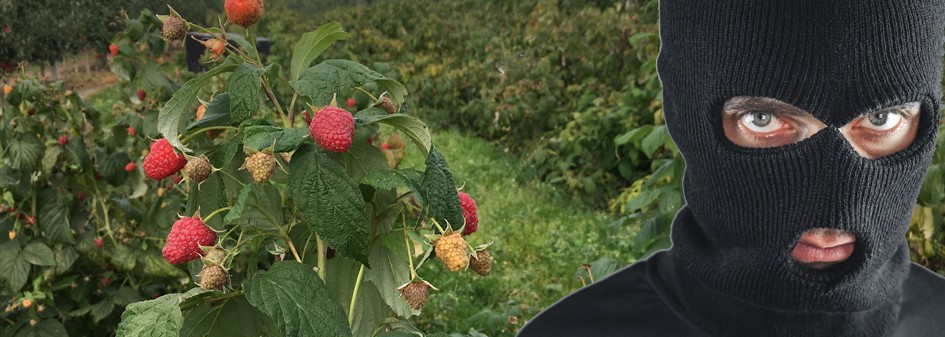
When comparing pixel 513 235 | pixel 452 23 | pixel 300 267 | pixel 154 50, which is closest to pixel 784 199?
pixel 300 267

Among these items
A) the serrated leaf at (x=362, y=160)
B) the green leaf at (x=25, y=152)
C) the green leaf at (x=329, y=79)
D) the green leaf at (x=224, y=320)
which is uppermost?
the green leaf at (x=329, y=79)

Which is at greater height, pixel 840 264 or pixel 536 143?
pixel 840 264

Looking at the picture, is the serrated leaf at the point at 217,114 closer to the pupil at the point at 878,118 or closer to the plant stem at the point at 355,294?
the plant stem at the point at 355,294

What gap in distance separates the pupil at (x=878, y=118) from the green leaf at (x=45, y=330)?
84.1 inches

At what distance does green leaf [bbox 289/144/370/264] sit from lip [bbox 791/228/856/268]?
0.52m

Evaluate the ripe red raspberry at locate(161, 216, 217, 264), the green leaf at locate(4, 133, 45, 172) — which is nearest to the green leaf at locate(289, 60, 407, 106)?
the ripe red raspberry at locate(161, 216, 217, 264)

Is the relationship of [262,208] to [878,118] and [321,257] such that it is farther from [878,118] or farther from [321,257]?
[878,118]

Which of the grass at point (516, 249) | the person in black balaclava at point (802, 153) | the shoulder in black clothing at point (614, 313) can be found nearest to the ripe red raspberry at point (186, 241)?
the shoulder in black clothing at point (614, 313)

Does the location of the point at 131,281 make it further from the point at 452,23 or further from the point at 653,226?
the point at 452,23

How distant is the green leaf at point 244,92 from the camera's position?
3.79 feet

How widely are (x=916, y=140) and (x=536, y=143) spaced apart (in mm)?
5202

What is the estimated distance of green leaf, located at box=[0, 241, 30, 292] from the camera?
2426 millimetres

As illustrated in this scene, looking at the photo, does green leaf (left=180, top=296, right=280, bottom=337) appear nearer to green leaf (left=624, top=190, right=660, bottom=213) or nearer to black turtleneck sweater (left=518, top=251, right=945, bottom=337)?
black turtleneck sweater (left=518, top=251, right=945, bottom=337)

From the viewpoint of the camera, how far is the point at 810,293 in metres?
1.14
